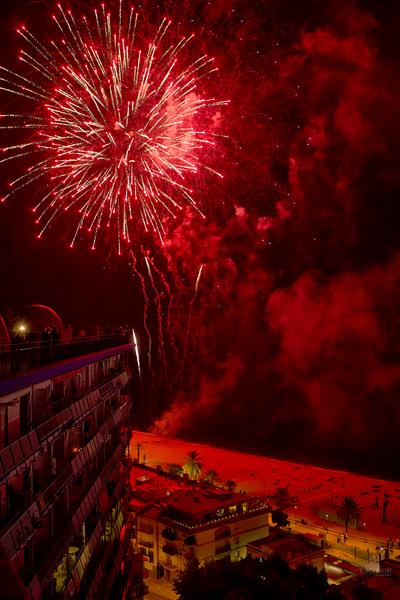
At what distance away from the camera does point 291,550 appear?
3262cm

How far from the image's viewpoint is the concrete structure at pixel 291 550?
104ft

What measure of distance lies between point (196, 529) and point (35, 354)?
83.1 feet

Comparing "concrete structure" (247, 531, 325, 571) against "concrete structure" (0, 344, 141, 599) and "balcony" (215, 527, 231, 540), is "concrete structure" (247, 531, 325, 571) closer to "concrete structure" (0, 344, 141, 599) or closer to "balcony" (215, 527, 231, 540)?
"balcony" (215, 527, 231, 540)

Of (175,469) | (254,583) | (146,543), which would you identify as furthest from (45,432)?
(175,469)

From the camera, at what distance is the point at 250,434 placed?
266ft

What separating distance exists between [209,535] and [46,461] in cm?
2418

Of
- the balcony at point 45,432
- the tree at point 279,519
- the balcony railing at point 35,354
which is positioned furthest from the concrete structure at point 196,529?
the balcony railing at point 35,354

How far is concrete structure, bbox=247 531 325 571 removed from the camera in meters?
31.8

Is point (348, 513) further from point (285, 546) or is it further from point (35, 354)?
point (35, 354)

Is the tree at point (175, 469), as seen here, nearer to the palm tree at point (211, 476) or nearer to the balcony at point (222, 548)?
the palm tree at point (211, 476)

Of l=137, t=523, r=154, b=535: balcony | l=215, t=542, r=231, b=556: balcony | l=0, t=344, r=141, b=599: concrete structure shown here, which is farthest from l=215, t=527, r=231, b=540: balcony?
l=0, t=344, r=141, b=599: concrete structure

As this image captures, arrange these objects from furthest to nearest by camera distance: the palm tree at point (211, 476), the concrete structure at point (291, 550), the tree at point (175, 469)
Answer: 1. the tree at point (175, 469)
2. the palm tree at point (211, 476)
3. the concrete structure at point (291, 550)

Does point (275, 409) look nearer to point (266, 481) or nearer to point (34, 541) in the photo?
point (266, 481)

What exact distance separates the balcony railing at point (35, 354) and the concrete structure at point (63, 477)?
10.4 inches
